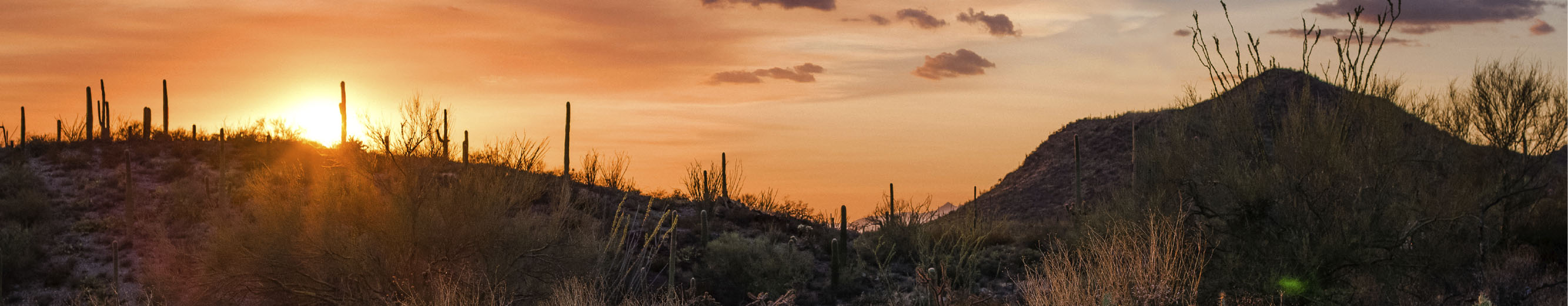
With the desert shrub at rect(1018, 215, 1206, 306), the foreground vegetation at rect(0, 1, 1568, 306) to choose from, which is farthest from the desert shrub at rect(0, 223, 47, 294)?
the desert shrub at rect(1018, 215, 1206, 306)

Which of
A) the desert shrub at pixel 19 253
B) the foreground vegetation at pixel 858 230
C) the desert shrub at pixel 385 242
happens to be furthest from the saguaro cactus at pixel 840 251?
the desert shrub at pixel 19 253

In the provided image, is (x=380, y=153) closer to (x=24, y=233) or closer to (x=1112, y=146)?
(x=24, y=233)

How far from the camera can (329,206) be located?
1155 cm

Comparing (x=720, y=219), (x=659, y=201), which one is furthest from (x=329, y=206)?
(x=659, y=201)

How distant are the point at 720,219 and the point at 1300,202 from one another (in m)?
10.1

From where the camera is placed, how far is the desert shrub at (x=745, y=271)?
15062mm

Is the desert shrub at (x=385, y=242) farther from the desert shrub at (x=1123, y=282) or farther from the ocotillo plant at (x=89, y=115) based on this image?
the ocotillo plant at (x=89, y=115)

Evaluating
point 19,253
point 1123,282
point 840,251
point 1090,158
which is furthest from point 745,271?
point 1090,158

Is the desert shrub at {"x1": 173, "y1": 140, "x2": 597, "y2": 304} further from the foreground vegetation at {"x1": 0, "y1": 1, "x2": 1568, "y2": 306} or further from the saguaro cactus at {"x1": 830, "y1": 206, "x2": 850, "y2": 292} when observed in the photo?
the saguaro cactus at {"x1": 830, "y1": 206, "x2": 850, "y2": 292}

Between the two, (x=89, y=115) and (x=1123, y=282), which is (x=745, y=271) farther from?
(x=89, y=115)

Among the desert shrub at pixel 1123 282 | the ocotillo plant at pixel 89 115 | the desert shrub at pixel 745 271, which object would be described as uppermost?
the ocotillo plant at pixel 89 115

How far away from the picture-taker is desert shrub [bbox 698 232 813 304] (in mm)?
15062

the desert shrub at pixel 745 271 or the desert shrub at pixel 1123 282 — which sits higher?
the desert shrub at pixel 1123 282

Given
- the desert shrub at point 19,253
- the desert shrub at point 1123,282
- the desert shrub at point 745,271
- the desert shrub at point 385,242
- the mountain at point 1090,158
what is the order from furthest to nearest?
the mountain at point 1090,158, the desert shrub at point 19,253, the desert shrub at point 745,271, the desert shrub at point 385,242, the desert shrub at point 1123,282
